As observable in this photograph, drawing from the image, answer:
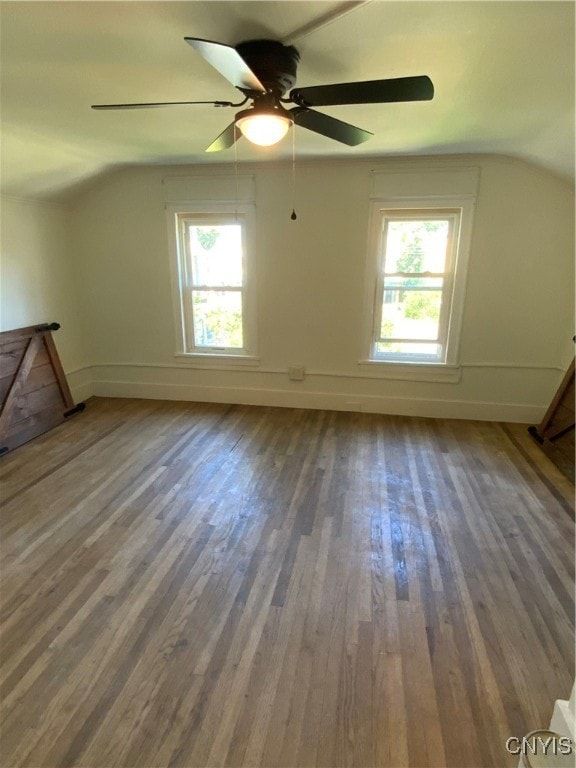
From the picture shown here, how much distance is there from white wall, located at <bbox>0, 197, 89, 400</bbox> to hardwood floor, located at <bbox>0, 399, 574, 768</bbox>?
1384mm

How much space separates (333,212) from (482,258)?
146 centimetres

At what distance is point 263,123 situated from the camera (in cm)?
172

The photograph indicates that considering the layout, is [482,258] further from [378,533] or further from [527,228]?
[378,533]

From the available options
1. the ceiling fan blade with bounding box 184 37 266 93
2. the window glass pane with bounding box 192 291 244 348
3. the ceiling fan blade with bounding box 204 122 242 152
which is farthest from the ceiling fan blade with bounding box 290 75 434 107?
the window glass pane with bounding box 192 291 244 348

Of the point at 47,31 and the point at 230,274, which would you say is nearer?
the point at 47,31

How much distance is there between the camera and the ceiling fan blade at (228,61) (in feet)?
4.23

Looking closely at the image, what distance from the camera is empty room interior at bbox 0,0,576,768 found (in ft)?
4.90

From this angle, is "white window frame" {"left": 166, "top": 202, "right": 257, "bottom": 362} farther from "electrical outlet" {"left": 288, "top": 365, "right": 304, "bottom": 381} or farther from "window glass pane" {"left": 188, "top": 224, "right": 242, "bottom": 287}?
"electrical outlet" {"left": 288, "top": 365, "right": 304, "bottom": 381}

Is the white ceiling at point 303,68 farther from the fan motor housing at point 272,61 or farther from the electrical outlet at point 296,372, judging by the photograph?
the electrical outlet at point 296,372

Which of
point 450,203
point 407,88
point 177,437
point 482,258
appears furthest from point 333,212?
point 177,437

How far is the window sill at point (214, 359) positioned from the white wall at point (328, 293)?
78mm

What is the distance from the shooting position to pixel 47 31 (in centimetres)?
163

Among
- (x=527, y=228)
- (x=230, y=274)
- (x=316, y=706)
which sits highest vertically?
(x=527, y=228)

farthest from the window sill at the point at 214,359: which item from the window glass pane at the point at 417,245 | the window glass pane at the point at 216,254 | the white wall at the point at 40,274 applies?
the window glass pane at the point at 417,245
